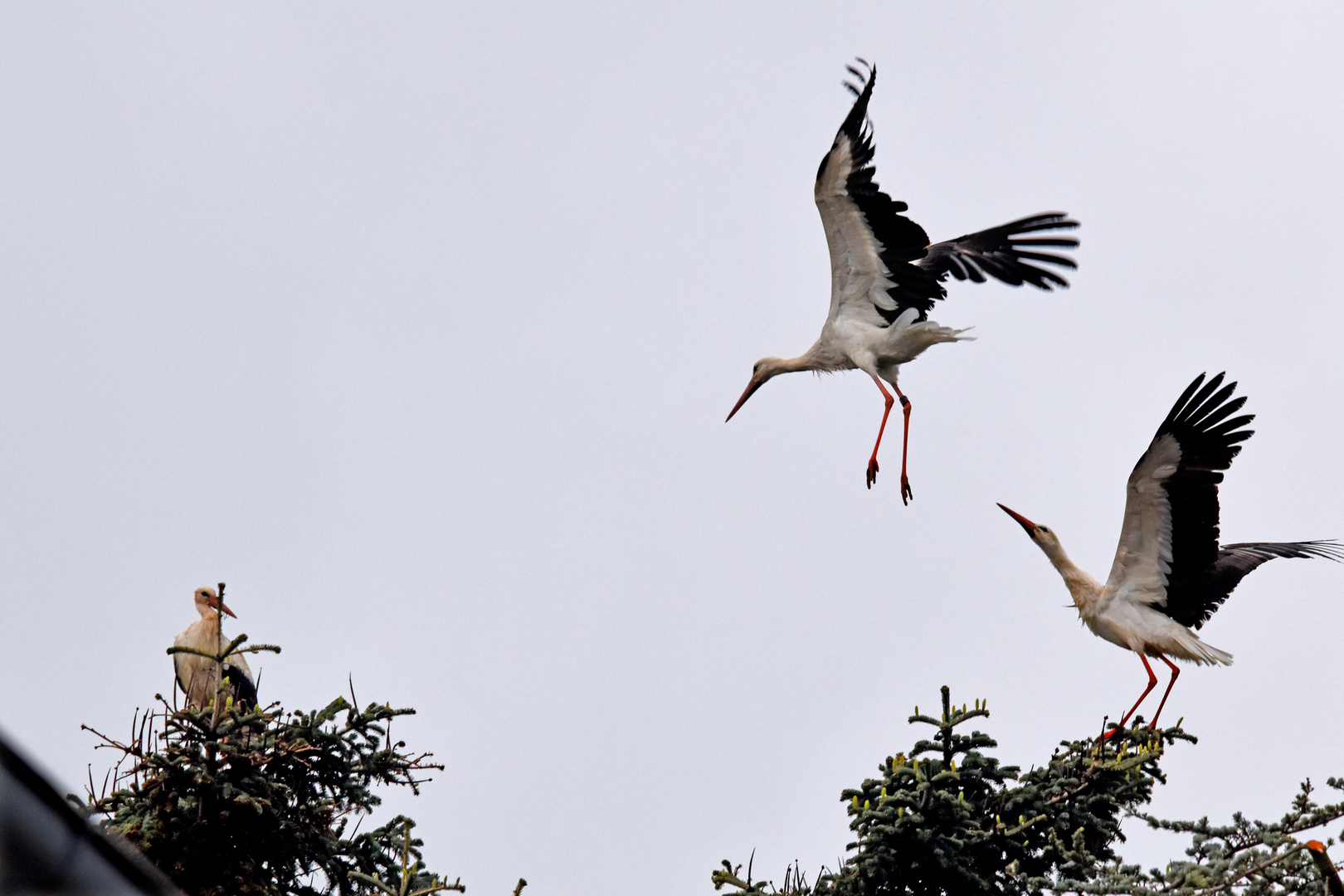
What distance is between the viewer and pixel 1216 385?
8.77 metres

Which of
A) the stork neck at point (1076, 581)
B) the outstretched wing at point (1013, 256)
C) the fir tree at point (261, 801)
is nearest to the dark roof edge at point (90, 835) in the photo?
the fir tree at point (261, 801)

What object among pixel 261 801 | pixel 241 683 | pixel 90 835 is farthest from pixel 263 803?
pixel 90 835

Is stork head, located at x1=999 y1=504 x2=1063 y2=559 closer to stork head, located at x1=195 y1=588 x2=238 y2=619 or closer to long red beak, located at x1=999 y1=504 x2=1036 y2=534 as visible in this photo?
long red beak, located at x1=999 y1=504 x2=1036 y2=534

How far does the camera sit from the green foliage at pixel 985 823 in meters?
6.36

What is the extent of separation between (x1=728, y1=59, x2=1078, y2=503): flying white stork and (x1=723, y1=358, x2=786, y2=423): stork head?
57 millimetres

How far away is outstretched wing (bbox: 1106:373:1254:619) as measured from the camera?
8.74m

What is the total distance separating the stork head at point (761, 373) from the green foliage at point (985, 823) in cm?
552

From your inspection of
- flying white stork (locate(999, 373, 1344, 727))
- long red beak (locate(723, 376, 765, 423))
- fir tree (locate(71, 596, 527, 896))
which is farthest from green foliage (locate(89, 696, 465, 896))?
long red beak (locate(723, 376, 765, 423))

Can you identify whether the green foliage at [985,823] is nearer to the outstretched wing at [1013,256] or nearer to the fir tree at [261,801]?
the fir tree at [261,801]

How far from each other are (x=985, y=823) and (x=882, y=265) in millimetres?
4916

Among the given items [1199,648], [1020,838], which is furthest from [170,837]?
[1199,648]

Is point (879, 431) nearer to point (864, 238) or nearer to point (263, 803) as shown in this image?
point (864, 238)

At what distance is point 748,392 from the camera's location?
41.4 feet

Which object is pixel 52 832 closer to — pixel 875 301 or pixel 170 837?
pixel 170 837
